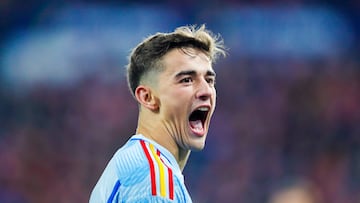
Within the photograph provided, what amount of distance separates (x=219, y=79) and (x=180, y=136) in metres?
7.08

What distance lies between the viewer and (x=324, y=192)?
995cm

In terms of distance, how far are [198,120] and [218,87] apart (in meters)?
6.89

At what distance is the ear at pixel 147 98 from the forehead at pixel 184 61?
124mm

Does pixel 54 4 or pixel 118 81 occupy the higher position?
A: pixel 54 4

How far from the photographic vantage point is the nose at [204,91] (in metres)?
3.76

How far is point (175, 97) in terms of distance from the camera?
371cm

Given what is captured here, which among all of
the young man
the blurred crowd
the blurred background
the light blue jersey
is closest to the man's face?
the young man

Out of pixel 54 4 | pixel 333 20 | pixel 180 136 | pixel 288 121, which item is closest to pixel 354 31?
pixel 333 20

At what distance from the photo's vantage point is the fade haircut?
377 cm

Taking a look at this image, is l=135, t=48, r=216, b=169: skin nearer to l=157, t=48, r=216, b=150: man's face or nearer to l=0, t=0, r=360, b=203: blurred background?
l=157, t=48, r=216, b=150: man's face

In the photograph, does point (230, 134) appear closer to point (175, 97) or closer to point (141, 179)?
point (175, 97)

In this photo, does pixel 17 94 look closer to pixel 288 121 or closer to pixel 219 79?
pixel 219 79

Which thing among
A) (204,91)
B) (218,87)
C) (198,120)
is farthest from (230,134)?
(204,91)

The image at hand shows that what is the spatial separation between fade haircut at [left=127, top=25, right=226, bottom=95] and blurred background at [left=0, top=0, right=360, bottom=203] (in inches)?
251
